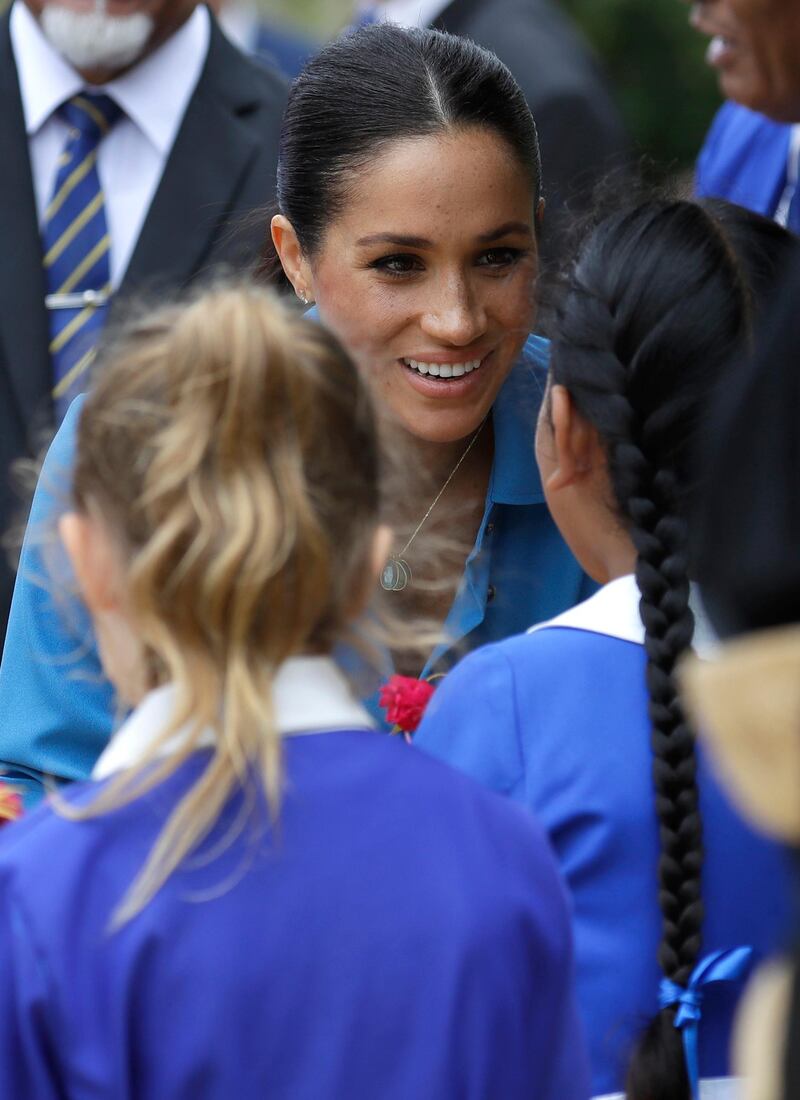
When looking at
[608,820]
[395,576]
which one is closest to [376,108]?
[395,576]

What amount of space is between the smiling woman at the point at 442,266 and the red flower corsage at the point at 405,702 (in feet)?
1.08

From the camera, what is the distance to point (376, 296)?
107 inches

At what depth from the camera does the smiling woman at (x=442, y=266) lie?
267 cm

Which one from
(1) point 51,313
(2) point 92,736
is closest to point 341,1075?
(2) point 92,736

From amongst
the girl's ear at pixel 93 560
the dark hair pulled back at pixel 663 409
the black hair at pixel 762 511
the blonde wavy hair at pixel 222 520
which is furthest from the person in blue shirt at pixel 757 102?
the black hair at pixel 762 511

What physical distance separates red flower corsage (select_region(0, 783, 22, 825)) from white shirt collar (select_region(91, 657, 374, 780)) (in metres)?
0.62

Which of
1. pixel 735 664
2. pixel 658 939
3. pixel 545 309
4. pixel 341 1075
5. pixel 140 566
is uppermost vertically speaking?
pixel 735 664

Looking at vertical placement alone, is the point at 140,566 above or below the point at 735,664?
below

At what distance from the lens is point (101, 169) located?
403 cm

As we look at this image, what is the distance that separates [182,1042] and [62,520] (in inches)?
18.9

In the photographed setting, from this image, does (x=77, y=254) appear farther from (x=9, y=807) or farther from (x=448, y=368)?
(x=9, y=807)

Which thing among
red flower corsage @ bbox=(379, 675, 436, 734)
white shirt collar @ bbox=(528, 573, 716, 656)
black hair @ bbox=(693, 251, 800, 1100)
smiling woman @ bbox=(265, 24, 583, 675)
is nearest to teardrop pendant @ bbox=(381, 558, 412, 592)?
smiling woman @ bbox=(265, 24, 583, 675)

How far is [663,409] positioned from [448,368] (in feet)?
2.64

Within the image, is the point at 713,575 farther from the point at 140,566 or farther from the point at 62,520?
the point at 62,520
